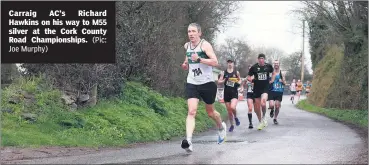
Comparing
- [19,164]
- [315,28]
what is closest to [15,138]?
[19,164]

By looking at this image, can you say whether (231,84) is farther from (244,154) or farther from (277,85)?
(244,154)

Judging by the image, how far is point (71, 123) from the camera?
436 inches

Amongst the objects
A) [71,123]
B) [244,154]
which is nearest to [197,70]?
[244,154]

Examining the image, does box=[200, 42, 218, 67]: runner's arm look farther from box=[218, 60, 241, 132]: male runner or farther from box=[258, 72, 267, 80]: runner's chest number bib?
box=[258, 72, 267, 80]: runner's chest number bib

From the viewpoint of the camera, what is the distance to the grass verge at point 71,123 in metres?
10.1

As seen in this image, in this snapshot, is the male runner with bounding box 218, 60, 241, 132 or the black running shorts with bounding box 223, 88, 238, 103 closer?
the male runner with bounding box 218, 60, 241, 132

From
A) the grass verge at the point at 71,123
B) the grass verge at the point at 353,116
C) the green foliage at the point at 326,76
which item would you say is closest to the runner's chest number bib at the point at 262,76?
the grass verge at the point at 71,123

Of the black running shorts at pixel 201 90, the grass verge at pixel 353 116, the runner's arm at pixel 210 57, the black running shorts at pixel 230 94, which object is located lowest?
the grass verge at pixel 353 116

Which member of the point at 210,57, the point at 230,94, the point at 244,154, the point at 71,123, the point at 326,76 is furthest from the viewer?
the point at 326,76

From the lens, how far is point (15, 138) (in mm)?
9516

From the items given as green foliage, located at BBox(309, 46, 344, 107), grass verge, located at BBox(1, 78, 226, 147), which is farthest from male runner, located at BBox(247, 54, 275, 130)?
green foliage, located at BBox(309, 46, 344, 107)

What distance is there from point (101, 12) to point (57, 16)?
1.37 metres

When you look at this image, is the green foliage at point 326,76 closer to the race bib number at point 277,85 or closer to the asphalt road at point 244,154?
the race bib number at point 277,85

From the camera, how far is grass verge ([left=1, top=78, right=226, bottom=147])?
10055 mm
